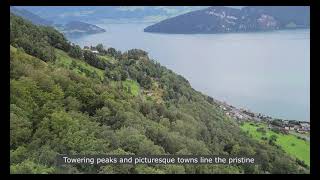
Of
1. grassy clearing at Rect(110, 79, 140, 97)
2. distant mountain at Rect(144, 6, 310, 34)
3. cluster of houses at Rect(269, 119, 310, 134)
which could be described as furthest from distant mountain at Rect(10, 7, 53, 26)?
cluster of houses at Rect(269, 119, 310, 134)

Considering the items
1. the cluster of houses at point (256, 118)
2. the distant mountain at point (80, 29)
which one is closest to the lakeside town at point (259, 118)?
the cluster of houses at point (256, 118)

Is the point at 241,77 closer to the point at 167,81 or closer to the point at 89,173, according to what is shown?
the point at 167,81

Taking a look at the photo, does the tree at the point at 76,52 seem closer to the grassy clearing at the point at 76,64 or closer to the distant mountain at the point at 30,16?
the grassy clearing at the point at 76,64

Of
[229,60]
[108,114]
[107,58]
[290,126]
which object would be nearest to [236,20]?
[229,60]

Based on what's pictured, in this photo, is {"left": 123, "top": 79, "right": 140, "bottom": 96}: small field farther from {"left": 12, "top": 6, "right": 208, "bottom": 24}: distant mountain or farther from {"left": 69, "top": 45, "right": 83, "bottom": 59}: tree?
{"left": 12, "top": 6, "right": 208, "bottom": 24}: distant mountain
